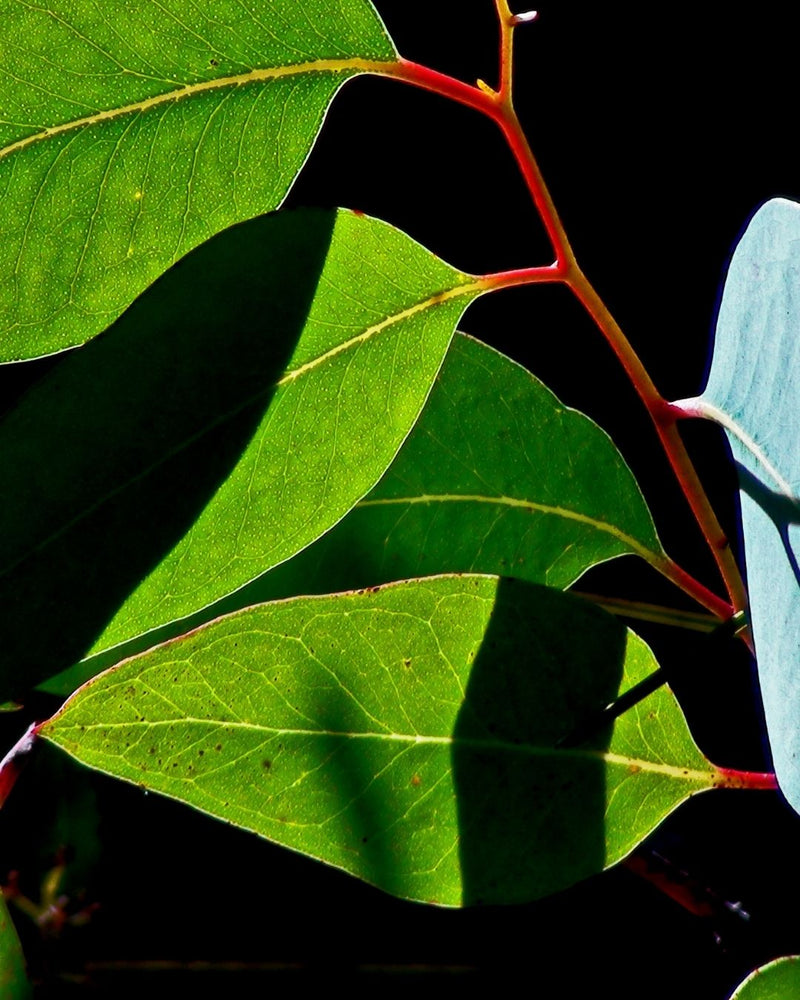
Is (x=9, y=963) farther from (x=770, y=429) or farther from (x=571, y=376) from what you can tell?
(x=571, y=376)

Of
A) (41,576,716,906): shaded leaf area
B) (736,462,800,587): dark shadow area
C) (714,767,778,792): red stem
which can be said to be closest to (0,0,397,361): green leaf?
(41,576,716,906): shaded leaf area

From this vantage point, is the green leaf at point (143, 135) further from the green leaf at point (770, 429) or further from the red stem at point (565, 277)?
the green leaf at point (770, 429)

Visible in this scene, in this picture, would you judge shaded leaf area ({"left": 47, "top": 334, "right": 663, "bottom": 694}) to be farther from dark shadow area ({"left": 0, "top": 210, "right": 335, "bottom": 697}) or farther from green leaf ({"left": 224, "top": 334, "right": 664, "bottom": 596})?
dark shadow area ({"left": 0, "top": 210, "right": 335, "bottom": 697})

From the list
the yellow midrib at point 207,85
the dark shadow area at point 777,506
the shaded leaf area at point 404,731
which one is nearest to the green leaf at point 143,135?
the yellow midrib at point 207,85

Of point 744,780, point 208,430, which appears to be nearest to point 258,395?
point 208,430

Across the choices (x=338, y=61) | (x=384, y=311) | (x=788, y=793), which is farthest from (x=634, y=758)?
(x=338, y=61)

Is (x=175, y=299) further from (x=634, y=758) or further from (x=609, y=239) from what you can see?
(x=609, y=239)
